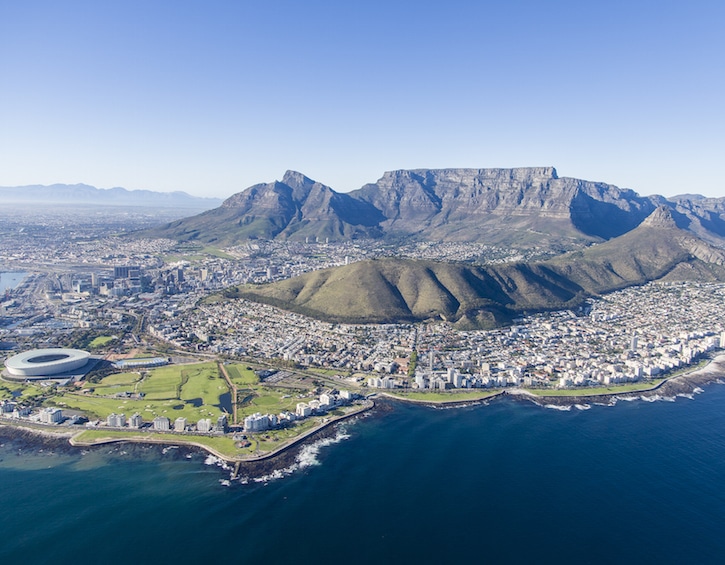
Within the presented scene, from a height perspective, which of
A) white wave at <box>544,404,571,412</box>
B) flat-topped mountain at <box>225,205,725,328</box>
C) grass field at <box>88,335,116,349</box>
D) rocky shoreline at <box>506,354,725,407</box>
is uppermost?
flat-topped mountain at <box>225,205,725,328</box>

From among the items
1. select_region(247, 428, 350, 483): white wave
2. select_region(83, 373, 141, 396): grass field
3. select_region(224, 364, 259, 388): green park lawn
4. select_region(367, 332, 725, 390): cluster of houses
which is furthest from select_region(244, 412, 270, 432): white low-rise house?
select_region(83, 373, 141, 396): grass field

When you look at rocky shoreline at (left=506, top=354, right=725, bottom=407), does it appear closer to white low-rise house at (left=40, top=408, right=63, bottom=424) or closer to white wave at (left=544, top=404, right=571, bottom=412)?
white wave at (left=544, top=404, right=571, bottom=412)

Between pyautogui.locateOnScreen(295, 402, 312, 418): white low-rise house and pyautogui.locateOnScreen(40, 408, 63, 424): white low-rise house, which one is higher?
pyautogui.locateOnScreen(295, 402, 312, 418): white low-rise house

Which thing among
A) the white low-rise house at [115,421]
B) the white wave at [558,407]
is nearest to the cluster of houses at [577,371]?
the white wave at [558,407]

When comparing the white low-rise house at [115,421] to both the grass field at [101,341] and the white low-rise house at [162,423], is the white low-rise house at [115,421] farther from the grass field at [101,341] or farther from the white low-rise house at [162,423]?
the grass field at [101,341]

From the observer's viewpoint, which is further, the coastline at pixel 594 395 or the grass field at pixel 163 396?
the coastline at pixel 594 395

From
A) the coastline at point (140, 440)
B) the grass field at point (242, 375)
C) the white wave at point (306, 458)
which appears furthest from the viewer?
the grass field at point (242, 375)

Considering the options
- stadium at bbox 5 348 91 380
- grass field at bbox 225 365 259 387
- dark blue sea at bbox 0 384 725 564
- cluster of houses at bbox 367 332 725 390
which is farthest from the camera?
cluster of houses at bbox 367 332 725 390
